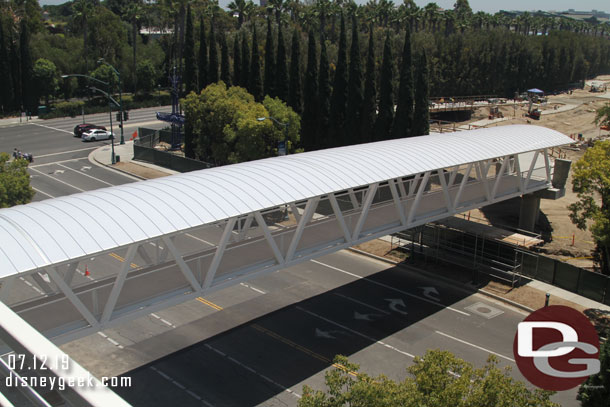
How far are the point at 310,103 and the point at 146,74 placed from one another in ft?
165

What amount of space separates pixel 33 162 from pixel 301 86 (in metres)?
25.7

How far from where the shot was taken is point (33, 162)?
180 feet

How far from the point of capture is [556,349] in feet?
58.6

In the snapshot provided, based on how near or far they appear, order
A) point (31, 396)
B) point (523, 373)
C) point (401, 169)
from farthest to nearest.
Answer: point (401, 169), point (523, 373), point (31, 396)

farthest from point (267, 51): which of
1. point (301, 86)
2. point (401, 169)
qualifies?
point (401, 169)

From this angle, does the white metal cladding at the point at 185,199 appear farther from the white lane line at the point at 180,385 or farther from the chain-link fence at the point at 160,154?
the chain-link fence at the point at 160,154

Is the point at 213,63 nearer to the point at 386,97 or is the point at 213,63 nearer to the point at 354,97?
the point at 354,97

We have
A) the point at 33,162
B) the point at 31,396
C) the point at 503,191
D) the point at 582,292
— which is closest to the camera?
the point at 31,396

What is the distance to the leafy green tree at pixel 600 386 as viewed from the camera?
17.0 m

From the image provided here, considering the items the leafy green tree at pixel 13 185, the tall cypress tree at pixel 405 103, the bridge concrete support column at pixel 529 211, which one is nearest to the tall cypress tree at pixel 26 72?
the leafy green tree at pixel 13 185

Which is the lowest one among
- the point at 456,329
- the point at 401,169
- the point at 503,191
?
the point at 456,329

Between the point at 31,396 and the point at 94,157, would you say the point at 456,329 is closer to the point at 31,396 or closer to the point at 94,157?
the point at 31,396

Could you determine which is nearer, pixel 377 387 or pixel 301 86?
pixel 377 387

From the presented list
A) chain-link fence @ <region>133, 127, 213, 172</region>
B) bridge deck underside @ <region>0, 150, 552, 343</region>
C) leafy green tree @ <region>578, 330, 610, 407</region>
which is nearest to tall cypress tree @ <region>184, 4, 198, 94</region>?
chain-link fence @ <region>133, 127, 213, 172</region>
